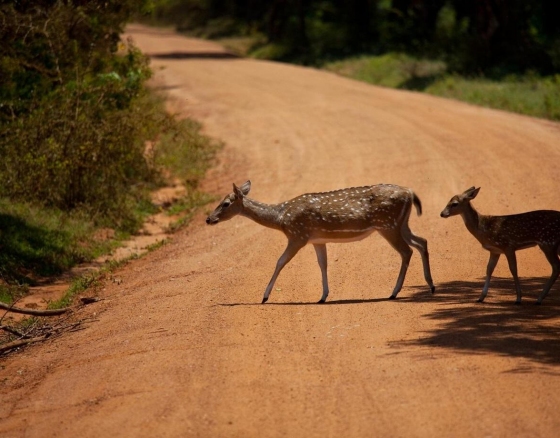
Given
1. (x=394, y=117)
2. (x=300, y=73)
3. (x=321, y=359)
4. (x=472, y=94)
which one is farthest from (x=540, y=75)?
(x=321, y=359)

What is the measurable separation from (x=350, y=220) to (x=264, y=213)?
3.95 feet

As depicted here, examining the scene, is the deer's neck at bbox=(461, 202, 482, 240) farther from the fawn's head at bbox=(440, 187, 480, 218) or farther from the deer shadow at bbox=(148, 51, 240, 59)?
the deer shadow at bbox=(148, 51, 240, 59)

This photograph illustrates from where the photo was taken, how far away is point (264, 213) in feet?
41.4

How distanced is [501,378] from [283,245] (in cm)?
738

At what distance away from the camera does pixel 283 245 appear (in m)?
15.6

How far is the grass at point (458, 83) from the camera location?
2533cm

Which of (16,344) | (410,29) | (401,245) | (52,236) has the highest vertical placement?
(401,245)

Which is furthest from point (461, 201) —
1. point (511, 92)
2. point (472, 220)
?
point (511, 92)

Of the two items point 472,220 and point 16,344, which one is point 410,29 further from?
point 16,344

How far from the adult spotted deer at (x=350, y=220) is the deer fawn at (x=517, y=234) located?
709 millimetres

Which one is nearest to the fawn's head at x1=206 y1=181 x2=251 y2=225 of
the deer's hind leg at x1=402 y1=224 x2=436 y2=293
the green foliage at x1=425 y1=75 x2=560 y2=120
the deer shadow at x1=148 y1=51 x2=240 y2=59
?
the deer's hind leg at x1=402 y1=224 x2=436 y2=293

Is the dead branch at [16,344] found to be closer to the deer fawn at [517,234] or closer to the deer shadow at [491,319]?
the deer shadow at [491,319]

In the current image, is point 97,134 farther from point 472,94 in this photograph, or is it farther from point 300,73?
point 300,73

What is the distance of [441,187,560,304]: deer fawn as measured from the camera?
36.6 feet
